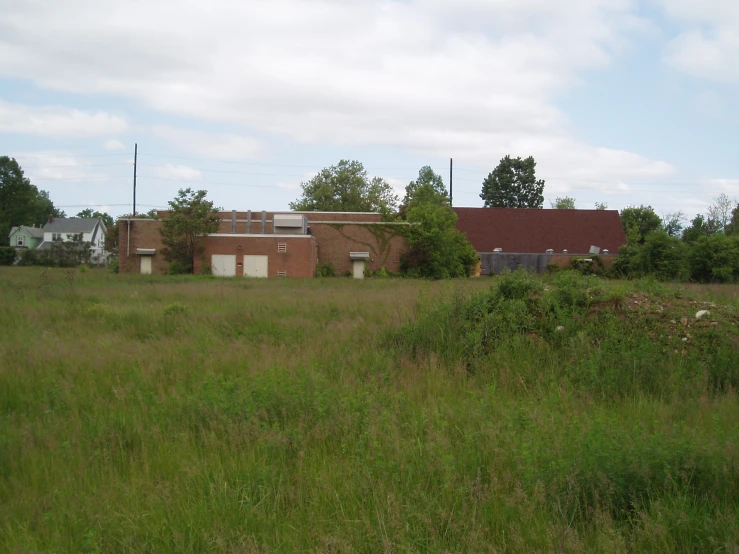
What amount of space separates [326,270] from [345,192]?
123 ft

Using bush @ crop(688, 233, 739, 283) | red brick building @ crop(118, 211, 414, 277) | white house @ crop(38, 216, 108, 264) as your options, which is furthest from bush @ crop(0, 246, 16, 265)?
bush @ crop(688, 233, 739, 283)

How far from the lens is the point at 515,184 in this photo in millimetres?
81500

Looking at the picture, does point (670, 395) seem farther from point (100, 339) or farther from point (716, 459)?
point (100, 339)

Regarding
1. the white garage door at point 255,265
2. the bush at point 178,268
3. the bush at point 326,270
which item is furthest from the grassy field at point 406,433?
the bush at point 326,270

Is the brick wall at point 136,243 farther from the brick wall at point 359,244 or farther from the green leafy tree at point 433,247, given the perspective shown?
the green leafy tree at point 433,247

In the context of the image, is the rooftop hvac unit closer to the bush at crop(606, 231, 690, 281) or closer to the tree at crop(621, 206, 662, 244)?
the bush at crop(606, 231, 690, 281)

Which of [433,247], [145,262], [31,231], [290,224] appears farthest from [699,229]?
[31,231]

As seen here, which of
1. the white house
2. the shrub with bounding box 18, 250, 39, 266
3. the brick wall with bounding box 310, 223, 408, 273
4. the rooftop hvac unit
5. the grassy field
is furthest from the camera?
the white house

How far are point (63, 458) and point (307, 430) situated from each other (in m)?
2.15

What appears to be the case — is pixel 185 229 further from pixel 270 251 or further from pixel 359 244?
pixel 359 244

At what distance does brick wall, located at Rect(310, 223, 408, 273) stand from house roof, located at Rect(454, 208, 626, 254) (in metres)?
9.99

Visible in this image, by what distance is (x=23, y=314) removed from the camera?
13.3m

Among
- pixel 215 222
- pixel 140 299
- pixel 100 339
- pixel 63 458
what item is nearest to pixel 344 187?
pixel 215 222

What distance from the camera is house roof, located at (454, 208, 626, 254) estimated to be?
5438 centimetres
